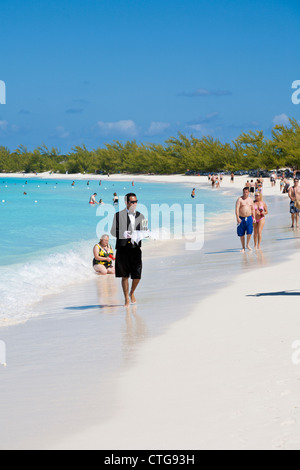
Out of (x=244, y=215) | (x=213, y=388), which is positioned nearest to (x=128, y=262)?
(x=213, y=388)

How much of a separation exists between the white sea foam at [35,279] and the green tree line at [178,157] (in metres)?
79.8

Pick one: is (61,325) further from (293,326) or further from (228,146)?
(228,146)

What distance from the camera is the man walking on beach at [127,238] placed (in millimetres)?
8180

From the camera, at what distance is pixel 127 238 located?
26.9 feet

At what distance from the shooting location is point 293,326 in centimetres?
650

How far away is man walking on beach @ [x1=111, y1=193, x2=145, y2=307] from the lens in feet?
26.8

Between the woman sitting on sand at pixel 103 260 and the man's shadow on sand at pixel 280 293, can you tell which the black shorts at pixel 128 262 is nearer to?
the man's shadow on sand at pixel 280 293

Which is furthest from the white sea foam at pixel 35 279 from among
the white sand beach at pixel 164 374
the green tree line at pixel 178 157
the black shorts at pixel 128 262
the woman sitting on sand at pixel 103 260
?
the green tree line at pixel 178 157

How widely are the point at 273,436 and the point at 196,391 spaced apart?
995 mm

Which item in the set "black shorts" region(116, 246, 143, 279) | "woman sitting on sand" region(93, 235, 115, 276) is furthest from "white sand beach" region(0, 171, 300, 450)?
"woman sitting on sand" region(93, 235, 115, 276)

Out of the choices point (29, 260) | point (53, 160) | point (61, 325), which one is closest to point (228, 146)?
point (53, 160)

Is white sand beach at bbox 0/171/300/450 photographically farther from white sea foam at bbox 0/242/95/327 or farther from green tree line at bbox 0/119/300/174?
green tree line at bbox 0/119/300/174

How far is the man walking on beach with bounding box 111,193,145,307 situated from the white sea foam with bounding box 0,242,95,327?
5.22 feet
